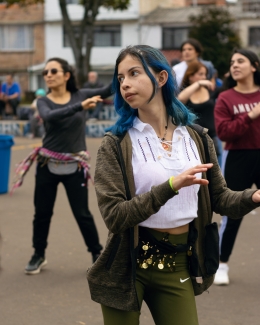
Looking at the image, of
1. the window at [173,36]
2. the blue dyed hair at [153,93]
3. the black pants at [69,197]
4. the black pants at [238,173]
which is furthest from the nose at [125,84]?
the window at [173,36]

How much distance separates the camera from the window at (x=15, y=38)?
49.5m

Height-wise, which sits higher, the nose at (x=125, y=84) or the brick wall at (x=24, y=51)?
the brick wall at (x=24, y=51)

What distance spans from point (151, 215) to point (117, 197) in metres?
0.18

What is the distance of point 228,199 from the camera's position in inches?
129

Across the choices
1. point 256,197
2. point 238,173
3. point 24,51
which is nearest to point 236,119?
point 238,173

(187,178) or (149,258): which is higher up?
(187,178)

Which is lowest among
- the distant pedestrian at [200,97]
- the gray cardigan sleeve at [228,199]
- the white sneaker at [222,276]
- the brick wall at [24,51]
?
the white sneaker at [222,276]

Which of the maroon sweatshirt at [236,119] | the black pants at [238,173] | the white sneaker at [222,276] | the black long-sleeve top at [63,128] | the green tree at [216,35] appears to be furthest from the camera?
the green tree at [216,35]

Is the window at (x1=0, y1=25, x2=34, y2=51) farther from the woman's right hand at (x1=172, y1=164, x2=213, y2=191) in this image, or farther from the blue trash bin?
the woman's right hand at (x1=172, y1=164, x2=213, y2=191)

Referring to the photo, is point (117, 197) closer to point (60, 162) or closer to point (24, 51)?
point (60, 162)

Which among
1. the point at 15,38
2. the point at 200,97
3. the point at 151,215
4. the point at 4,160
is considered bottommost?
the point at 4,160

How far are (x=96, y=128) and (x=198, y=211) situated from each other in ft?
54.0

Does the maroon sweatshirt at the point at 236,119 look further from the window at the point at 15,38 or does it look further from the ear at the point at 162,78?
the window at the point at 15,38

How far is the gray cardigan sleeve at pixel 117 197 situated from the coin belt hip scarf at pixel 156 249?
7.6 inches
